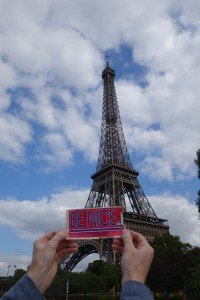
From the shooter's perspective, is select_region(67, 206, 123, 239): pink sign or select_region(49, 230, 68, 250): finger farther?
select_region(67, 206, 123, 239): pink sign

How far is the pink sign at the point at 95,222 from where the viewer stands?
286cm

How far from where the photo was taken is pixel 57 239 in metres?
2.48

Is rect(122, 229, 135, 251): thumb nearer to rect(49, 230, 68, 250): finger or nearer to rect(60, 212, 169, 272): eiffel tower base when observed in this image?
rect(49, 230, 68, 250): finger

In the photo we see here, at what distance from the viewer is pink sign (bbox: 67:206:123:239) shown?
2.86 m

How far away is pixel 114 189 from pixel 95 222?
61028 millimetres

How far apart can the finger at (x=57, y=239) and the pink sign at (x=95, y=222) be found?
1.04 ft

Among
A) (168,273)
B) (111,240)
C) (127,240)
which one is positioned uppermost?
(111,240)

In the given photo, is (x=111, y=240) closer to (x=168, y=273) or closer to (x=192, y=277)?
(x=168, y=273)

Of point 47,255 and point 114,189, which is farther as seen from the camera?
point 114,189

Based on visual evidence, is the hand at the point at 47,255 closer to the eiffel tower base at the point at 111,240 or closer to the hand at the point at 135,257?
the hand at the point at 135,257

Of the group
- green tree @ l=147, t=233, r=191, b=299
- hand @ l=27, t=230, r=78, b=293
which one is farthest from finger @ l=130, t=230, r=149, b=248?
green tree @ l=147, t=233, r=191, b=299

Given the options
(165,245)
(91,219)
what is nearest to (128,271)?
(91,219)

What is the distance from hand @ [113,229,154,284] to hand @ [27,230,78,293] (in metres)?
0.37

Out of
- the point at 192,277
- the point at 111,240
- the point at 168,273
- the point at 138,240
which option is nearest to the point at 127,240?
the point at 138,240
